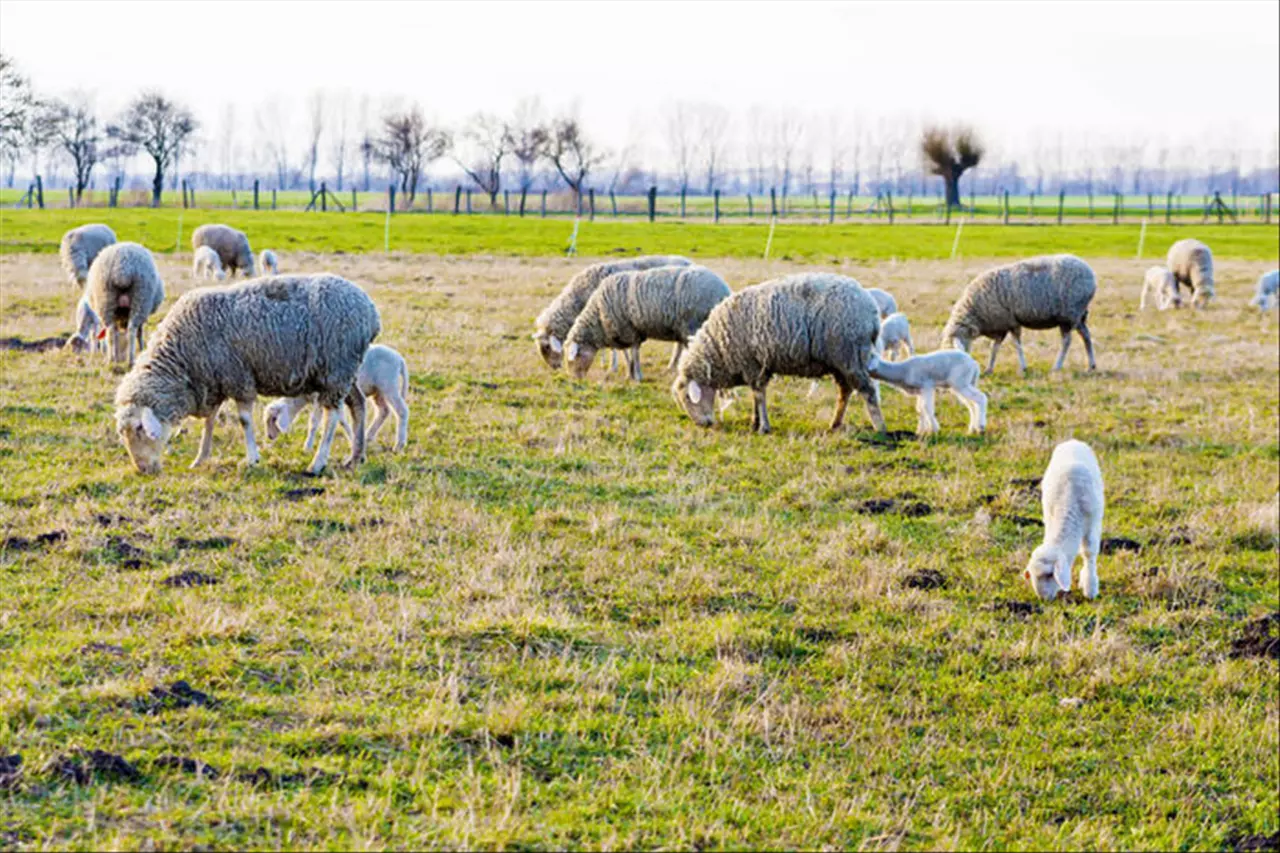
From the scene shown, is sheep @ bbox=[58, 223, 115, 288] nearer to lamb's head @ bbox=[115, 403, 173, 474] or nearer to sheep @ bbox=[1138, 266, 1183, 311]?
lamb's head @ bbox=[115, 403, 173, 474]


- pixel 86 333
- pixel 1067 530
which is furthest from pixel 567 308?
pixel 1067 530

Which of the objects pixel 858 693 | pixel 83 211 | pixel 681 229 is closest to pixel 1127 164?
pixel 681 229

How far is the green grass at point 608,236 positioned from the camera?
38750 millimetres

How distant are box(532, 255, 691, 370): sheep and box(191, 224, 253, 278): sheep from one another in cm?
1291

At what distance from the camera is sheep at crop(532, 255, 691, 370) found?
1703 cm

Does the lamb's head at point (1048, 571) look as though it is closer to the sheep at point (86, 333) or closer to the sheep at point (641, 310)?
the sheep at point (641, 310)

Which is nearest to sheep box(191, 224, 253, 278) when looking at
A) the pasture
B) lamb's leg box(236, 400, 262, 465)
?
the pasture

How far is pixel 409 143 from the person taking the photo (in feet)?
252

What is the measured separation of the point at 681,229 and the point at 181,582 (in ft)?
147

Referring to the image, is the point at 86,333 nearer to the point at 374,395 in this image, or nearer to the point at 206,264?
the point at 374,395

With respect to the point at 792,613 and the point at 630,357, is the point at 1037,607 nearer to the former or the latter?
the point at 792,613

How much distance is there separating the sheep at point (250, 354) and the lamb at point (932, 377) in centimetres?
558

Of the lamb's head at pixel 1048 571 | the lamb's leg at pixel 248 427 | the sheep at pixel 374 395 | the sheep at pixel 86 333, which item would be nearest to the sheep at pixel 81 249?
the sheep at pixel 86 333

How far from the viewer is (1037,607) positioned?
823 cm
